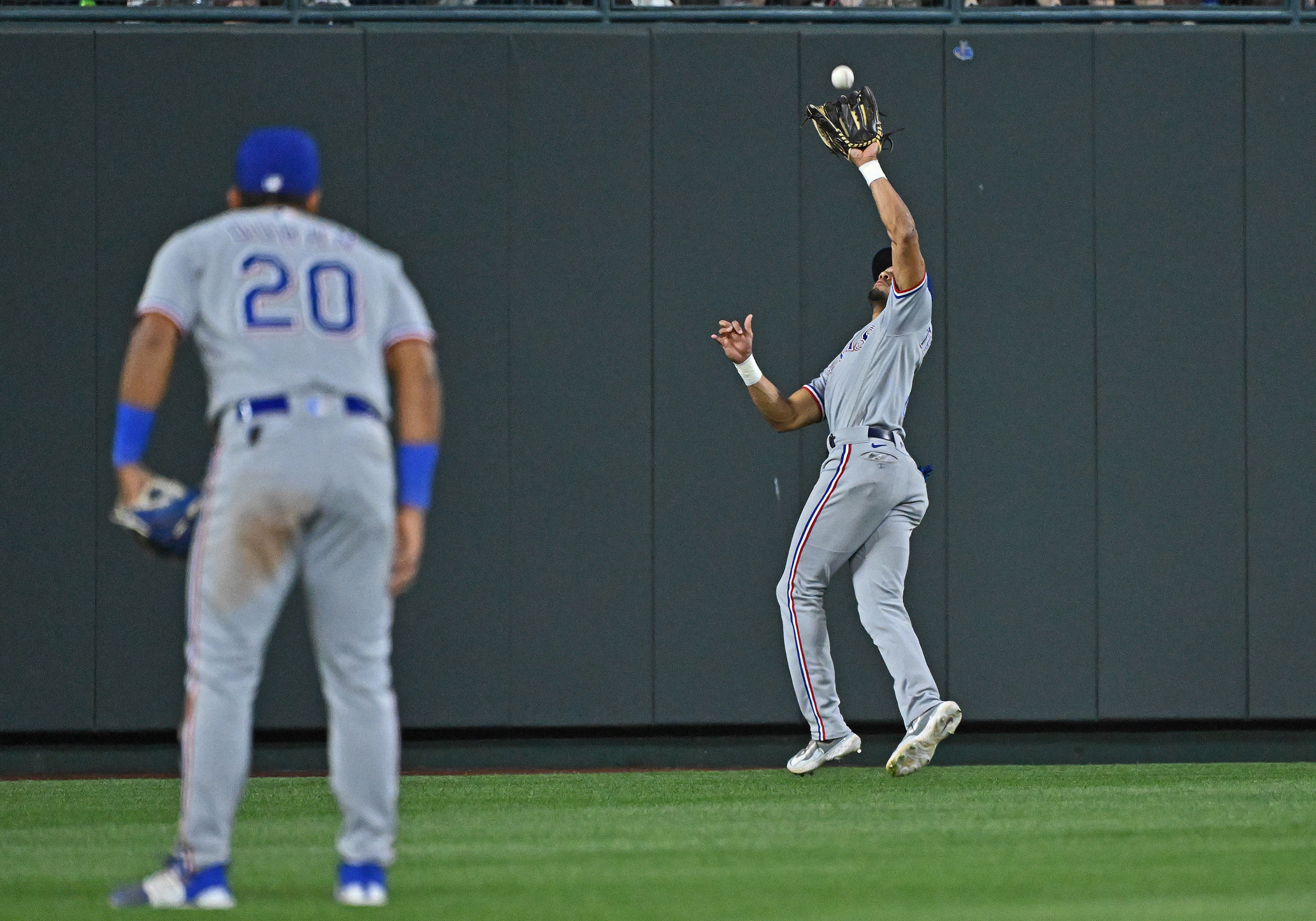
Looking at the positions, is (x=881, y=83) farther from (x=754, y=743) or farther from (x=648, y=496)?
(x=754, y=743)

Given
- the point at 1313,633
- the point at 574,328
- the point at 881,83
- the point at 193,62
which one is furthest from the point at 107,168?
the point at 1313,633

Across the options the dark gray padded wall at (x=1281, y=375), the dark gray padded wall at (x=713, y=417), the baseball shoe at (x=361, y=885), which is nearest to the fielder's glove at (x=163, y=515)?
the baseball shoe at (x=361, y=885)

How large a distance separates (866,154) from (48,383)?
202 inches

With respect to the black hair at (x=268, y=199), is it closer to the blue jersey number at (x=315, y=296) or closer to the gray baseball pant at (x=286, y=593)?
the blue jersey number at (x=315, y=296)

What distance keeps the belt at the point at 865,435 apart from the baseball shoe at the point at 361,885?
14.0 feet

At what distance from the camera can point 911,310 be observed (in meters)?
7.59

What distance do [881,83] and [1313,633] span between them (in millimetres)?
4222

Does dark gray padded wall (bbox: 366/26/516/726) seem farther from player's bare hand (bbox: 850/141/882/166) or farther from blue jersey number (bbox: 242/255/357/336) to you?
blue jersey number (bbox: 242/255/357/336)

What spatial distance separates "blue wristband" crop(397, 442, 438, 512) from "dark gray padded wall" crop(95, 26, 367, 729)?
19.0 ft

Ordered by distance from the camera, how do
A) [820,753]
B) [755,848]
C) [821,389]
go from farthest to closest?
[821,389], [820,753], [755,848]

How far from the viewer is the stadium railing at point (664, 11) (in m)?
10.0

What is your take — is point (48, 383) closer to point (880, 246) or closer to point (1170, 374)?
point (880, 246)

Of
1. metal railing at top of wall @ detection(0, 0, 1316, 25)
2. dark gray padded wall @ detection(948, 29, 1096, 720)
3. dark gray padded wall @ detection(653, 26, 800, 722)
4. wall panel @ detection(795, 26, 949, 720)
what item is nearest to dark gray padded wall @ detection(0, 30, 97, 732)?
metal railing at top of wall @ detection(0, 0, 1316, 25)

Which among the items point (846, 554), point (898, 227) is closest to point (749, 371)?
point (846, 554)
